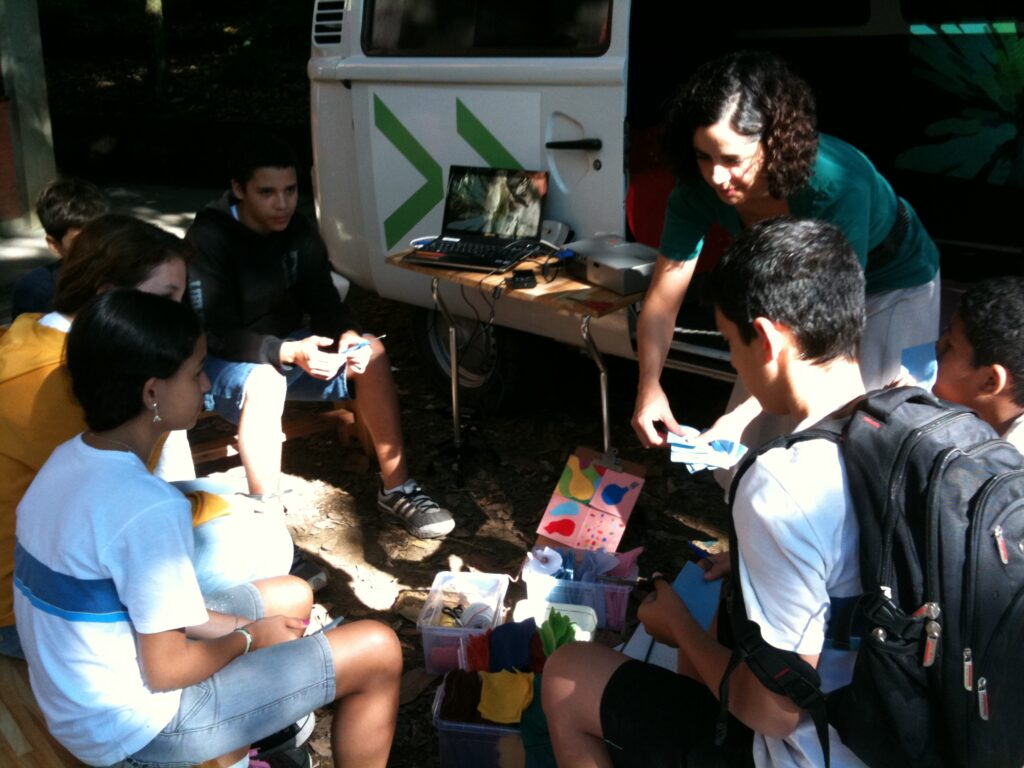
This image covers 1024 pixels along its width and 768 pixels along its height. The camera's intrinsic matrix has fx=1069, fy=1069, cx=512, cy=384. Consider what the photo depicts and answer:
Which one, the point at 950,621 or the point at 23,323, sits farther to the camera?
the point at 23,323

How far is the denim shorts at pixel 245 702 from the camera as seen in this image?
6.54 feet

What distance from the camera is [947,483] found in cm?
146

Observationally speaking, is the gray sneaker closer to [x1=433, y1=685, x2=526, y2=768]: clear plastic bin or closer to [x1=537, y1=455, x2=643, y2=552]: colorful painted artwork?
[x1=537, y1=455, x2=643, y2=552]: colorful painted artwork

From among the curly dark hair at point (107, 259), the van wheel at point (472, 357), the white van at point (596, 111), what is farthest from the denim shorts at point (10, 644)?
the van wheel at point (472, 357)

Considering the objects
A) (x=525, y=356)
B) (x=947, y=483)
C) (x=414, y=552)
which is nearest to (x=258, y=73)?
(x=525, y=356)

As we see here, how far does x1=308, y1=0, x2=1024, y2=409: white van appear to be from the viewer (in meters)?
3.86

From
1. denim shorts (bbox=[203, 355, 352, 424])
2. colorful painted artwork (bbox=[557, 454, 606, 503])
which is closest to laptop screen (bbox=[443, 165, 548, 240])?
denim shorts (bbox=[203, 355, 352, 424])

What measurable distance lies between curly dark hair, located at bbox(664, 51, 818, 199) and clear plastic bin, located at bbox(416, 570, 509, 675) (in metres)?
1.40

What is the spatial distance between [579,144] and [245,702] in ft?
7.96

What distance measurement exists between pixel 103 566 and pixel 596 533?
1.87 m

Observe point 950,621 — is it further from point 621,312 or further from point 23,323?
point 621,312

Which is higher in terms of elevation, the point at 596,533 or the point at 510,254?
the point at 510,254

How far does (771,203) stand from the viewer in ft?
8.54

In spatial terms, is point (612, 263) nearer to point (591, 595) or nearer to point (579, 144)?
point (579, 144)
